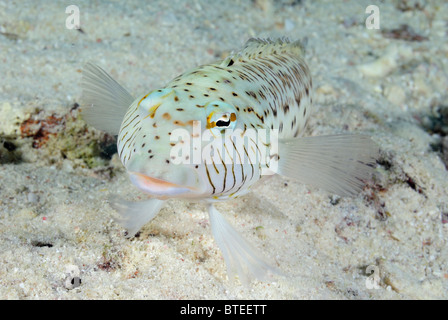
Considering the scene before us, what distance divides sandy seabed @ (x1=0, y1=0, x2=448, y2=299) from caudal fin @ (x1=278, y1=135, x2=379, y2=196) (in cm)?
65

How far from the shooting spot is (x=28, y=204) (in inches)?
120

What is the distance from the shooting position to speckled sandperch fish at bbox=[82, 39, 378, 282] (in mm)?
1996

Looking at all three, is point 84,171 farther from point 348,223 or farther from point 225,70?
point 348,223

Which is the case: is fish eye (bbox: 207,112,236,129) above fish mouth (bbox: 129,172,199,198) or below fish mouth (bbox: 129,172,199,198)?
above

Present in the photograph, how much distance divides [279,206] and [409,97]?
4138 millimetres

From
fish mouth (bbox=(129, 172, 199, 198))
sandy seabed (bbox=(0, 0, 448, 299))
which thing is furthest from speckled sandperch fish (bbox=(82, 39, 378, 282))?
sandy seabed (bbox=(0, 0, 448, 299))

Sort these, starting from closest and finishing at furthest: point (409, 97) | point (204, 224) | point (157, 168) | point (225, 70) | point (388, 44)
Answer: point (157, 168)
point (225, 70)
point (204, 224)
point (409, 97)
point (388, 44)

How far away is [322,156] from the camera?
8.88 ft

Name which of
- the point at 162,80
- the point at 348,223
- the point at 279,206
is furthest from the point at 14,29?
the point at 348,223

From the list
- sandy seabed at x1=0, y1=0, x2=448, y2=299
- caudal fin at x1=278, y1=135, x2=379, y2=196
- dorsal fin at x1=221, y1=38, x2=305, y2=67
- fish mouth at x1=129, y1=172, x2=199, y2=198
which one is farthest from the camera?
dorsal fin at x1=221, y1=38, x2=305, y2=67

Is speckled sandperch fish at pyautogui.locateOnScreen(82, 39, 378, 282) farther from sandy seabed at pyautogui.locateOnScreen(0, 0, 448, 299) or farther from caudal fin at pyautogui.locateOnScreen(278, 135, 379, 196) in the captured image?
sandy seabed at pyautogui.locateOnScreen(0, 0, 448, 299)

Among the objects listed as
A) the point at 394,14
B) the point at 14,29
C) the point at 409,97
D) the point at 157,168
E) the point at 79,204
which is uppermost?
the point at 394,14

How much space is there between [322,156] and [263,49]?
1.22 meters

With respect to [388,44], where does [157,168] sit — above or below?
below
